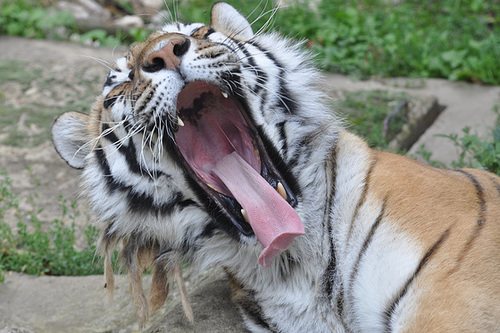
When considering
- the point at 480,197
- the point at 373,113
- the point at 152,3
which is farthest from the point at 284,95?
the point at 152,3

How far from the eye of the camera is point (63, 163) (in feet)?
12.6

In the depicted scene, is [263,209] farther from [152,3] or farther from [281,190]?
[152,3]

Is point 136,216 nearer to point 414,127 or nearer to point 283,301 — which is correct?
point 283,301

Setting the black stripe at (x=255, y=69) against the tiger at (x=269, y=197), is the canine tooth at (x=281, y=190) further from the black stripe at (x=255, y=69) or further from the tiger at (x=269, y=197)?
the black stripe at (x=255, y=69)

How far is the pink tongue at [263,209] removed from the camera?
6.09 ft

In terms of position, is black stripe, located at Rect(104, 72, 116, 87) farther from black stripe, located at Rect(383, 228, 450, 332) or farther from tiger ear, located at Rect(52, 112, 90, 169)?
black stripe, located at Rect(383, 228, 450, 332)

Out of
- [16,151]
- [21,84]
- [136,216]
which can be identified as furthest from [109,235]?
[21,84]

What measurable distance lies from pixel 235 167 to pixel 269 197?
0.19 metres

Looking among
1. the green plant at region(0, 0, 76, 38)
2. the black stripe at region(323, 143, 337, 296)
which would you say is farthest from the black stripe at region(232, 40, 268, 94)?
the green plant at region(0, 0, 76, 38)

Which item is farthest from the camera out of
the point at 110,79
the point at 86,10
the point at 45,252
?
the point at 86,10

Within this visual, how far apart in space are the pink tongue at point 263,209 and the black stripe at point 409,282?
1.09 ft

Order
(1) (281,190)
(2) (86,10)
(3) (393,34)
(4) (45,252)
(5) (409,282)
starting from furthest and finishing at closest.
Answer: (2) (86,10), (3) (393,34), (4) (45,252), (1) (281,190), (5) (409,282)

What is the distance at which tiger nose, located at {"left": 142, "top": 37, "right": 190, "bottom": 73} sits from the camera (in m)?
1.87

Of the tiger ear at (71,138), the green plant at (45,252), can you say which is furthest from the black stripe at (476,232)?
the green plant at (45,252)
